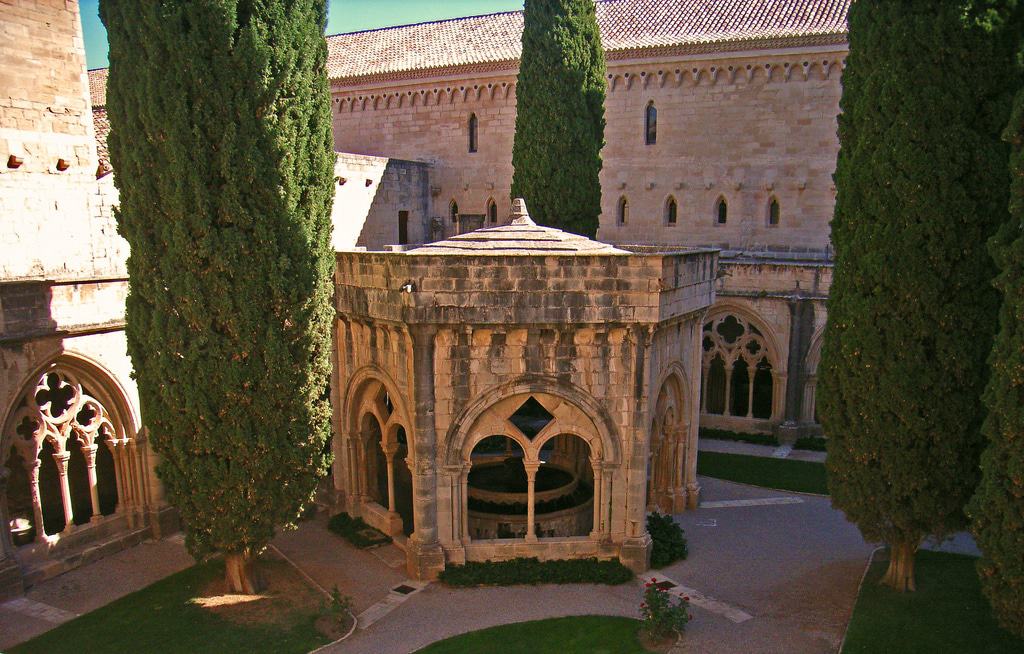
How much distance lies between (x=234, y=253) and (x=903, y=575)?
11391 mm

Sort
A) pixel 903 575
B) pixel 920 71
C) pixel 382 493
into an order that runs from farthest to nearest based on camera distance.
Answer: pixel 382 493 → pixel 903 575 → pixel 920 71

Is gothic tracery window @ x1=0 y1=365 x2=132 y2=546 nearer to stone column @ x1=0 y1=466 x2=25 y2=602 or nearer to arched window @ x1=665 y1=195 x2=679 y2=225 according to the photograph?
stone column @ x1=0 y1=466 x2=25 y2=602

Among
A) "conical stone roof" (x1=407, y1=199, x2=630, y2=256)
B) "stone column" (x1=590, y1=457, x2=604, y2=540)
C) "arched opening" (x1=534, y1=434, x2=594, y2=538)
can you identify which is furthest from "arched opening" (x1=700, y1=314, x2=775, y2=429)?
"stone column" (x1=590, y1=457, x2=604, y2=540)

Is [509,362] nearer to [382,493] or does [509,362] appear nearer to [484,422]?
[484,422]

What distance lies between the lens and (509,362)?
41.8 feet

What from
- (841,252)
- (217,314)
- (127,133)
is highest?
(127,133)

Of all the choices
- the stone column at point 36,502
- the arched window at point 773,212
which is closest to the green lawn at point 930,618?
the stone column at point 36,502

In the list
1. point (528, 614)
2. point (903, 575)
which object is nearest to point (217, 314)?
point (528, 614)

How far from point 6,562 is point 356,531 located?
5.71 metres

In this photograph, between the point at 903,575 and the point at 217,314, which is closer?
the point at 217,314

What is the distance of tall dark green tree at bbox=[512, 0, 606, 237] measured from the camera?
21.1 metres

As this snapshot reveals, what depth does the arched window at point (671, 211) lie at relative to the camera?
90.3 ft

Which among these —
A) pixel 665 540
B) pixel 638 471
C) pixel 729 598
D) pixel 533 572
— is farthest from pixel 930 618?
pixel 533 572

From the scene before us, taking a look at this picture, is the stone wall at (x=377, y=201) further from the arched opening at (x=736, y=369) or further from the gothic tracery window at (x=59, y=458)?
the arched opening at (x=736, y=369)
